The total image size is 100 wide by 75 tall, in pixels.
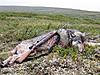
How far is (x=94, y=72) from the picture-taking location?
56.8ft

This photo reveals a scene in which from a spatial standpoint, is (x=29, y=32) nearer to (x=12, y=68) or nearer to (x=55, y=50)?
(x=55, y=50)

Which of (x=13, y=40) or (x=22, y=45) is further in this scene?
(x=13, y=40)

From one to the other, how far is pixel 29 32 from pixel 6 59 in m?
9.58

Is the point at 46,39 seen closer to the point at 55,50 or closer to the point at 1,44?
the point at 55,50

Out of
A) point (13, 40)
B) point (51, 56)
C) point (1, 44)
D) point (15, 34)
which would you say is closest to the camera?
point (51, 56)

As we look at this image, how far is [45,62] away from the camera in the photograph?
18.4 metres

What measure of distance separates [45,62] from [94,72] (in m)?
3.38

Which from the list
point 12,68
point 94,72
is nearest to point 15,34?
point 12,68

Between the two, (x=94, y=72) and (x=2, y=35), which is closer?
(x=94, y=72)

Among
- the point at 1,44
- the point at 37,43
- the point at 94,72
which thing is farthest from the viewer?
the point at 1,44

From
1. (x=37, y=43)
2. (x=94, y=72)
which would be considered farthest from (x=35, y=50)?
(x=94, y=72)

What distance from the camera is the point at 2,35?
1129 inches

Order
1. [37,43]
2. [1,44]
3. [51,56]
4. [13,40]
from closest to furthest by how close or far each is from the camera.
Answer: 1. [51,56]
2. [37,43]
3. [1,44]
4. [13,40]

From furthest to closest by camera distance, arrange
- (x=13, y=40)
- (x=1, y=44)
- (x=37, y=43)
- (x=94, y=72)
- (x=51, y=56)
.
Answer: (x=13, y=40) < (x=1, y=44) < (x=37, y=43) < (x=51, y=56) < (x=94, y=72)
